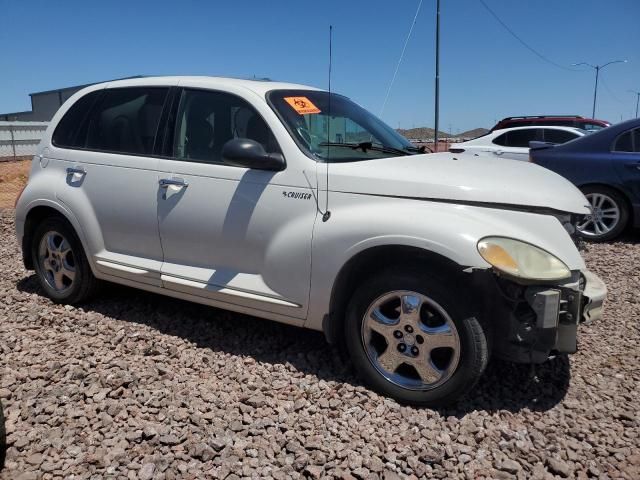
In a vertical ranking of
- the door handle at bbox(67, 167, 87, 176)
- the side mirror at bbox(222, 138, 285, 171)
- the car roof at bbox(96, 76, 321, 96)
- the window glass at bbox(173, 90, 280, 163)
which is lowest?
the door handle at bbox(67, 167, 87, 176)

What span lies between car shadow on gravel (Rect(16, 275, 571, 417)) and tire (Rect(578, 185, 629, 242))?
4.20 m

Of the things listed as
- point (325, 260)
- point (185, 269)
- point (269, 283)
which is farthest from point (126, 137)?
point (325, 260)

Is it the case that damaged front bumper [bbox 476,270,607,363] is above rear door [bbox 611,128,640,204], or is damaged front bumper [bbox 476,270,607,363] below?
below

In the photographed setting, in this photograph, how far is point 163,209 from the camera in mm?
3836

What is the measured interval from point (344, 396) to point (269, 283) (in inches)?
32.9

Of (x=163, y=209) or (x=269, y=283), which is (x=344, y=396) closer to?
(x=269, y=283)

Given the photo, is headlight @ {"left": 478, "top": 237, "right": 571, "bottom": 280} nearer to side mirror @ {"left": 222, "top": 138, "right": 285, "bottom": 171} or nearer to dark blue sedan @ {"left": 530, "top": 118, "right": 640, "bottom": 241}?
side mirror @ {"left": 222, "top": 138, "right": 285, "bottom": 171}

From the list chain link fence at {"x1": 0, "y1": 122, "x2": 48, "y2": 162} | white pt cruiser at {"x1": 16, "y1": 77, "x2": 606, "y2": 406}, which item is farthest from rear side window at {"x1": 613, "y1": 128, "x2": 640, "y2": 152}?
chain link fence at {"x1": 0, "y1": 122, "x2": 48, "y2": 162}

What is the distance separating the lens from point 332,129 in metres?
3.74

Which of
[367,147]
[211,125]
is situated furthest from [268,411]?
[211,125]

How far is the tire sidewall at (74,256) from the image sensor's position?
445cm

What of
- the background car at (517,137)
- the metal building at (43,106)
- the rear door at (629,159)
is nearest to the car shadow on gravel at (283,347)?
the rear door at (629,159)

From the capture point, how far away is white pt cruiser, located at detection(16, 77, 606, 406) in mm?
2861

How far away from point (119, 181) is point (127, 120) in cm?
52
